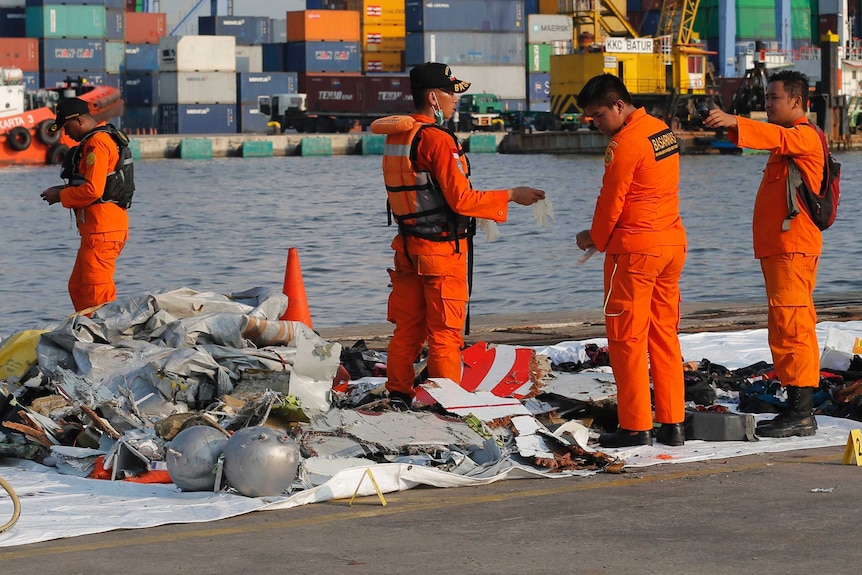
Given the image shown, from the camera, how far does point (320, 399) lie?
6914mm

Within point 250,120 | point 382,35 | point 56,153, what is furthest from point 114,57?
point 56,153

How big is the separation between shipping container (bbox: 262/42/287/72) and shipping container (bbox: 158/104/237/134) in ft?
35.5

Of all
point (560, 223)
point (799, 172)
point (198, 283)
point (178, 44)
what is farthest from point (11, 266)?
point (178, 44)

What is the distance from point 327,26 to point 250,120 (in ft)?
32.4

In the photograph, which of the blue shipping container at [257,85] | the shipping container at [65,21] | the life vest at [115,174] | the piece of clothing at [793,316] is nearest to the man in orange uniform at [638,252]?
the piece of clothing at [793,316]

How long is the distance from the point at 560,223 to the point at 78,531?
27682mm

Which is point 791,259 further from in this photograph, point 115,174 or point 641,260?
point 115,174

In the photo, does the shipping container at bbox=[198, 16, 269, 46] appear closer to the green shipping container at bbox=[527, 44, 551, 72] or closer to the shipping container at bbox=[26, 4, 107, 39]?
the shipping container at bbox=[26, 4, 107, 39]

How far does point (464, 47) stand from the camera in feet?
317

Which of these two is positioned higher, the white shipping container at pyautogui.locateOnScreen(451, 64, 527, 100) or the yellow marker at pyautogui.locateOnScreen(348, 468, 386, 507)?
the white shipping container at pyautogui.locateOnScreen(451, 64, 527, 100)

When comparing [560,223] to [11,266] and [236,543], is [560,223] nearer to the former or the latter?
[11,266]

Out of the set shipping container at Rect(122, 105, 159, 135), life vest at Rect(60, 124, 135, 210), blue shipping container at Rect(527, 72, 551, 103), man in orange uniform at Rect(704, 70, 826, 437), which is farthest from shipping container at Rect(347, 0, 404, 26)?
man in orange uniform at Rect(704, 70, 826, 437)

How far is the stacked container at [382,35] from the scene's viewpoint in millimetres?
102312

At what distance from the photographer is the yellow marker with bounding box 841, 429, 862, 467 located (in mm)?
6129
